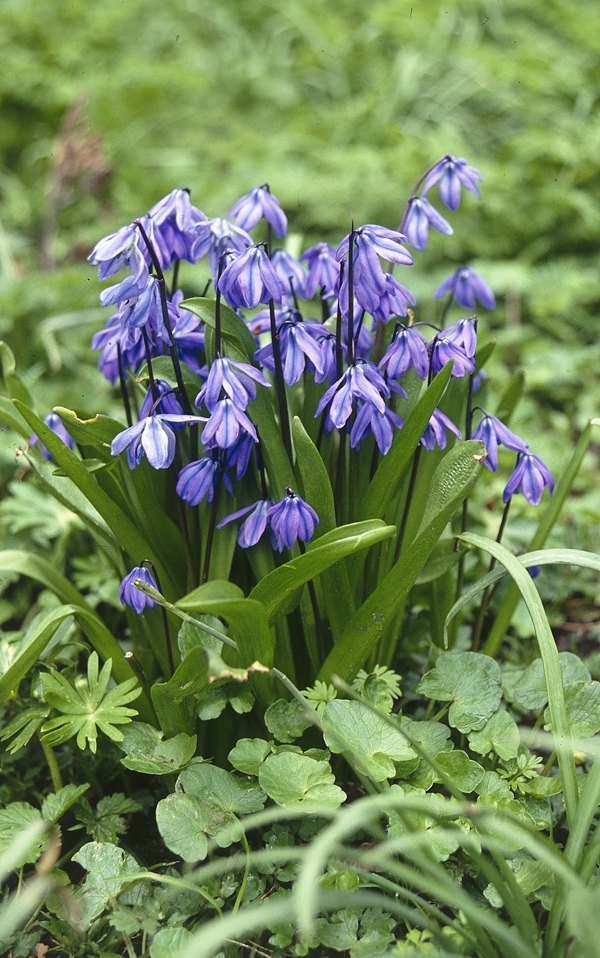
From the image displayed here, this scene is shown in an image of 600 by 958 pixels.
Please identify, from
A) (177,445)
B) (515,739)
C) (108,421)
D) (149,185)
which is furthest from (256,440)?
(149,185)

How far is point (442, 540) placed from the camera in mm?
1867

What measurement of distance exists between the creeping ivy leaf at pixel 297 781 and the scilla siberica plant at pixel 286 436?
0.18 m

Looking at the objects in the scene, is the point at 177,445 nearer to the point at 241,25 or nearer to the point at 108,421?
the point at 108,421

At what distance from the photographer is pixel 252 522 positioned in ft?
5.49

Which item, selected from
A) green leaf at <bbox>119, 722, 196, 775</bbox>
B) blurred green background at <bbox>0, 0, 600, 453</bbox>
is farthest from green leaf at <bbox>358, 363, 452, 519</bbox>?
blurred green background at <bbox>0, 0, 600, 453</bbox>

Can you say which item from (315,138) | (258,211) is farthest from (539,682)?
(315,138)

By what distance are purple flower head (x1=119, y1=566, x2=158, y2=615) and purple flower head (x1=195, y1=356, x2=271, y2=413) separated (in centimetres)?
38

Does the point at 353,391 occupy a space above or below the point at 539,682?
above

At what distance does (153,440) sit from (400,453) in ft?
1.60

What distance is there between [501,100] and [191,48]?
2365 millimetres

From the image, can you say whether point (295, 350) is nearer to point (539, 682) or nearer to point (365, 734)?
point (365, 734)

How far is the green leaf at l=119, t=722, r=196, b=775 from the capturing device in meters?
1.67

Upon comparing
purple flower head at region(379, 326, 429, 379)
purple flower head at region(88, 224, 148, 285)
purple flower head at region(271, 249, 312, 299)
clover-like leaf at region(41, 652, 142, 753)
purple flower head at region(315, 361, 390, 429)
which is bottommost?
clover-like leaf at region(41, 652, 142, 753)

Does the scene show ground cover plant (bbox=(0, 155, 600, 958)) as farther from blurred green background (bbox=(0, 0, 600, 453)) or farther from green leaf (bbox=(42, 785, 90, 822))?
blurred green background (bbox=(0, 0, 600, 453))
